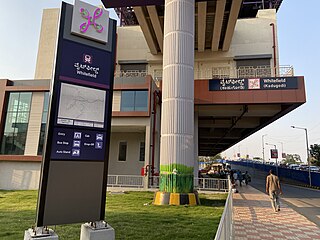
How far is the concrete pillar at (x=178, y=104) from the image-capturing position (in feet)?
42.7

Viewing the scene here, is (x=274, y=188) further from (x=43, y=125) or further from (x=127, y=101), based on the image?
(x=43, y=125)

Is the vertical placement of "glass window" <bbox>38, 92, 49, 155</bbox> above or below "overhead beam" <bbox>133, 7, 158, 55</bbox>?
below

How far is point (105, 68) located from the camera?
19.4 ft

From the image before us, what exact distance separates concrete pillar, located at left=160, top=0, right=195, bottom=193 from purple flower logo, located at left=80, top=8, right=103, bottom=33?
8.05 meters

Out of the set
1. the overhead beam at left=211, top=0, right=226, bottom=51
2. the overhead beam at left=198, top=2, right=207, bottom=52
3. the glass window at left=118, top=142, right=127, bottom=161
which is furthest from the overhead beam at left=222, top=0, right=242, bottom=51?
the glass window at left=118, top=142, right=127, bottom=161

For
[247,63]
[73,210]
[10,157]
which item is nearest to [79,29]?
[73,210]

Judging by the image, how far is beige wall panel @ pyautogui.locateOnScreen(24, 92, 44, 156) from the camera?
774 inches

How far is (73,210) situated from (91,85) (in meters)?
2.61

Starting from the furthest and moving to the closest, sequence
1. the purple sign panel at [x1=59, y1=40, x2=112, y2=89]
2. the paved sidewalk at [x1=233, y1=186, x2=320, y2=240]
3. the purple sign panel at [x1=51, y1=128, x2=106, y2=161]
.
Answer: the paved sidewalk at [x1=233, y1=186, x2=320, y2=240] → the purple sign panel at [x1=59, y1=40, x2=112, y2=89] → the purple sign panel at [x1=51, y1=128, x2=106, y2=161]

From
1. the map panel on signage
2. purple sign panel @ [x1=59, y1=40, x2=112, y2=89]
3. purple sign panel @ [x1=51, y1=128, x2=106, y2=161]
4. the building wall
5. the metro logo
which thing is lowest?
purple sign panel @ [x1=51, y1=128, x2=106, y2=161]

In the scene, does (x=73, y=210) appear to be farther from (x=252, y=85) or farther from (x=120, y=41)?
(x=120, y=41)

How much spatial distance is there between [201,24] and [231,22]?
2662 mm

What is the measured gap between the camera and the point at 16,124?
20.1m

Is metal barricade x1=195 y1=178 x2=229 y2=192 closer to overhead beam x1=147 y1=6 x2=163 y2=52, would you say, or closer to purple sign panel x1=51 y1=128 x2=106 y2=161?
purple sign panel x1=51 y1=128 x2=106 y2=161
